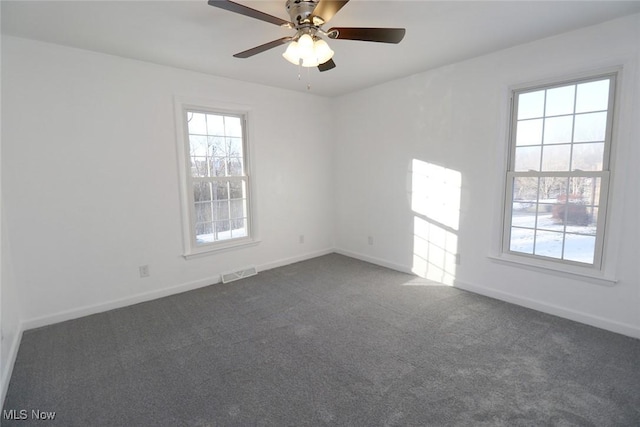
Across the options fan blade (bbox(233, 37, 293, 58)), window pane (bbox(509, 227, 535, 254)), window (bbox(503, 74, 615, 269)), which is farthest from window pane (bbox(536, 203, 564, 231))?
A: fan blade (bbox(233, 37, 293, 58))

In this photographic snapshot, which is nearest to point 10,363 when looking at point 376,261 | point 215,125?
point 215,125

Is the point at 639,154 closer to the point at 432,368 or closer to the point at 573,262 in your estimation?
the point at 573,262

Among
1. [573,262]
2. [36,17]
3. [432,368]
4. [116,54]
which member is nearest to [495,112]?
[573,262]

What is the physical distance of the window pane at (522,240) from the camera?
307 centimetres

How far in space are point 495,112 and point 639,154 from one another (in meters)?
1.15

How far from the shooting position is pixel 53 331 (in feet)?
8.86

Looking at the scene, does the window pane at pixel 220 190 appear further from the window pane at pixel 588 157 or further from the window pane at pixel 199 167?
the window pane at pixel 588 157

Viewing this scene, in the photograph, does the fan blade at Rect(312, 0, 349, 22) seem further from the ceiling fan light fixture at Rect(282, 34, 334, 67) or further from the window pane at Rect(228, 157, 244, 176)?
the window pane at Rect(228, 157, 244, 176)

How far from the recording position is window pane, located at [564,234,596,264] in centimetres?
269

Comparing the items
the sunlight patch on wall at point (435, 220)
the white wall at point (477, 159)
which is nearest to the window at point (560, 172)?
the white wall at point (477, 159)

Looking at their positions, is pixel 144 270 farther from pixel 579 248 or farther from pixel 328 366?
pixel 579 248

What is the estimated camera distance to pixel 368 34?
6.49ft

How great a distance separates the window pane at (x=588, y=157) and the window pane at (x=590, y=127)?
0.06m

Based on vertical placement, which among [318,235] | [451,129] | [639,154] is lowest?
[318,235]
